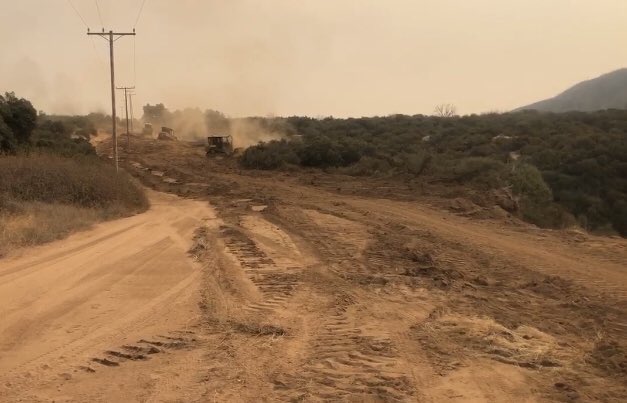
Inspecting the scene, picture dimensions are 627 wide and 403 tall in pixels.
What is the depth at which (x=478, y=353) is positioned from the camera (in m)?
5.35

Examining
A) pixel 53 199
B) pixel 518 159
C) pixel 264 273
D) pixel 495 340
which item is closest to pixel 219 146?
pixel 518 159

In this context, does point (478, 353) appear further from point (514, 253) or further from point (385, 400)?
point (514, 253)

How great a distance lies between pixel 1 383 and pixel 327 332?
10.3 ft

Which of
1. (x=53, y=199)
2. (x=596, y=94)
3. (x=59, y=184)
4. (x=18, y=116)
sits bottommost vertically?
(x=53, y=199)

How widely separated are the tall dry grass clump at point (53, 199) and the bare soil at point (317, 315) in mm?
801

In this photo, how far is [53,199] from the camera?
1559 cm

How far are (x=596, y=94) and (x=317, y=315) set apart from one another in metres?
136

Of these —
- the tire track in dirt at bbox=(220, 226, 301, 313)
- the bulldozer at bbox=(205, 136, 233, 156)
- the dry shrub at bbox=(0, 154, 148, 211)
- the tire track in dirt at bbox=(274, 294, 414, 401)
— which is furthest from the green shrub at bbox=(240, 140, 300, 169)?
the tire track in dirt at bbox=(274, 294, 414, 401)

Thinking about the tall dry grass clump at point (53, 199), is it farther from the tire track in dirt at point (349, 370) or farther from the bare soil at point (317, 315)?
the tire track in dirt at point (349, 370)

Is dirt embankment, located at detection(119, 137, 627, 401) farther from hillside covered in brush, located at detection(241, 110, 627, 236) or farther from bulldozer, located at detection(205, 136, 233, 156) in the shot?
bulldozer, located at detection(205, 136, 233, 156)

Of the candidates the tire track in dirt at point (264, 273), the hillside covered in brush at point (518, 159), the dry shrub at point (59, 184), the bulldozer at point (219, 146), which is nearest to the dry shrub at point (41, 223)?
the dry shrub at point (59, 184)

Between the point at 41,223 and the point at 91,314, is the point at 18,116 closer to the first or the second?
the point at 41,223

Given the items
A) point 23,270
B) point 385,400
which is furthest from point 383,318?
point 23,270

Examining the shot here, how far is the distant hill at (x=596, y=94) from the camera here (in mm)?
106312
